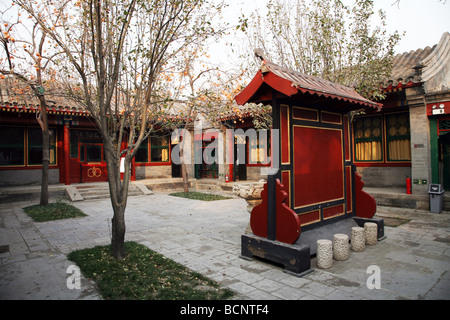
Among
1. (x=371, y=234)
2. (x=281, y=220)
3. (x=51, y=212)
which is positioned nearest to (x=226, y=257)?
(x=281, y=220)

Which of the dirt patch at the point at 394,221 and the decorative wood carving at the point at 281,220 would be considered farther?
the dirt patch at the point at 394,221

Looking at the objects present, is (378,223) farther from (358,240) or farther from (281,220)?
(281,220)

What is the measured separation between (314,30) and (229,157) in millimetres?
8027

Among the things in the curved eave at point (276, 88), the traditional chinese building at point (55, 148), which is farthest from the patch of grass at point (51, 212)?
the curved eave at point (276, 88)

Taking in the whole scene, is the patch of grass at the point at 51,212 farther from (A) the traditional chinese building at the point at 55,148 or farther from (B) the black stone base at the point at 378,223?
(B) the black stone base at the point at 378,223

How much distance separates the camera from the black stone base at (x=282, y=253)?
13.0 feet

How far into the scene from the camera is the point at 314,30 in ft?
25.5

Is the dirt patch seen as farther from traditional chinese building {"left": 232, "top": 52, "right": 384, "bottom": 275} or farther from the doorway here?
the doorway

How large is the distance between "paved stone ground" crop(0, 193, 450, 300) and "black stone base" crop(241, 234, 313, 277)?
4.6 inches

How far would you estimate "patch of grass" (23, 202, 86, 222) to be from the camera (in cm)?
820

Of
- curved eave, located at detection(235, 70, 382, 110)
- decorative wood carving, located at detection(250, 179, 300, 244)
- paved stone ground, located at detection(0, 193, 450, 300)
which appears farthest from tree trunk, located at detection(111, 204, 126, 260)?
curved eave, located at detection(235, 70, 382, 110)

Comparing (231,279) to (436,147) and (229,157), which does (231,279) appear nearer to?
(436,147)

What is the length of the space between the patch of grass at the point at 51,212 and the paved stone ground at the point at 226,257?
13.2 inches
